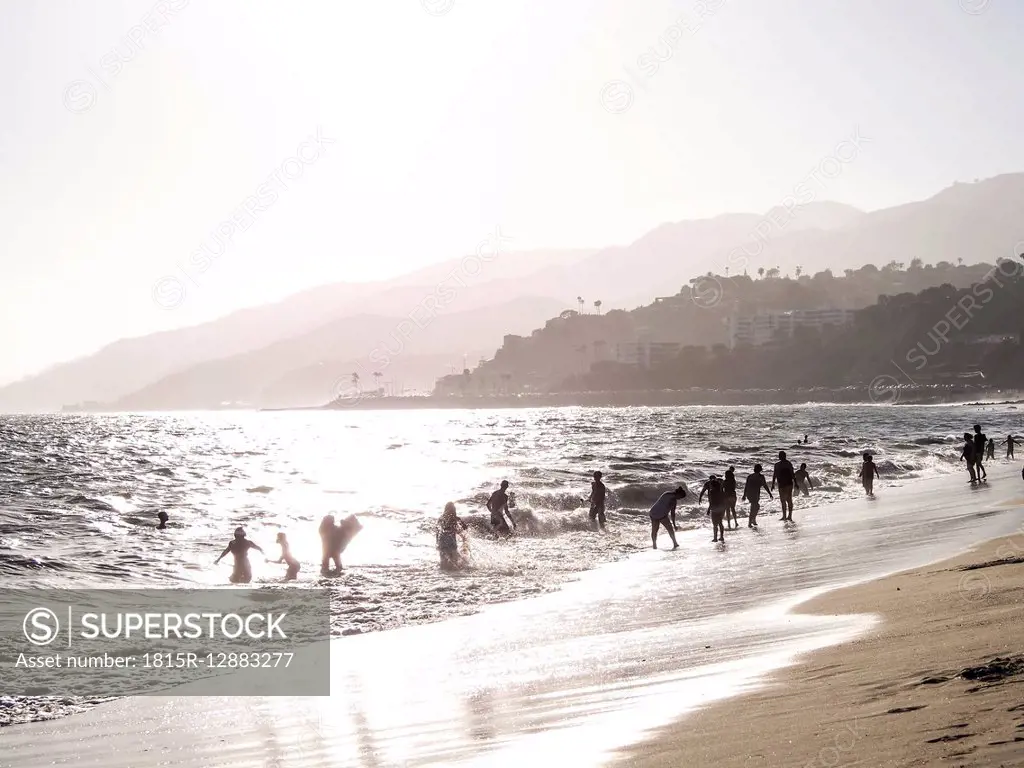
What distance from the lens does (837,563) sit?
614 inches

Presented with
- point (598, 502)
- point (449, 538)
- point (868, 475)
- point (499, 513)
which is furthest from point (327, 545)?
point (868, 475)

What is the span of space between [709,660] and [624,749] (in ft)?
10.1

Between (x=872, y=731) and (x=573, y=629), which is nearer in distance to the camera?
(x=872, y=731)

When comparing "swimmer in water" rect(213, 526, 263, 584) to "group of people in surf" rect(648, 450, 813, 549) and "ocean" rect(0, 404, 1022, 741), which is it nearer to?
"ocean" rect(0, 404, 1022, 741)

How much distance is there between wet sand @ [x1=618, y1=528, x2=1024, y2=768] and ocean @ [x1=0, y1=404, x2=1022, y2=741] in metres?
0.87

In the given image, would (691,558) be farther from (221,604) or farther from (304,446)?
(304,446)

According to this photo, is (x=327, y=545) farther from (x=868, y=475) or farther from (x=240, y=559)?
(x=868, y=475)

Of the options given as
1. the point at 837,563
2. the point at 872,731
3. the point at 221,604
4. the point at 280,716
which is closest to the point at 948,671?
the point at 872,731

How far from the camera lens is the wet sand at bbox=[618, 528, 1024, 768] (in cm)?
464

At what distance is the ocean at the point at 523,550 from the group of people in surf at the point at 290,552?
0.35 metres

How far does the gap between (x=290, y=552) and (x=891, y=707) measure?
14.6 m

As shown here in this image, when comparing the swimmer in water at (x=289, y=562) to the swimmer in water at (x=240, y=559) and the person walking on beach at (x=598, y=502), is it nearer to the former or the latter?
the swimmer in water at (x=240, y=559)

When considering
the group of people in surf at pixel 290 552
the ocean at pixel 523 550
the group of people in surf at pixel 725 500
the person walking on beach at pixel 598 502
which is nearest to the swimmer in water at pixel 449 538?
the ocean at pixel 523 550

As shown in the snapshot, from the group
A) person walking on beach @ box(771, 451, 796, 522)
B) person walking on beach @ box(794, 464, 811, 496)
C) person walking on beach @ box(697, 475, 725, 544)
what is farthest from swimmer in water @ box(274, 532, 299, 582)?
person walking on beach @ box(794, 464, 811, 496)
